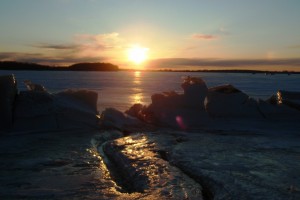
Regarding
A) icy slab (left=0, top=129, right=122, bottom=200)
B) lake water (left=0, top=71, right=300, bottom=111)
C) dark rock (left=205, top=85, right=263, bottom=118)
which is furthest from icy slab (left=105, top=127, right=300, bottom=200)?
lake water (left=0, top=71, right=300, bottom=111)

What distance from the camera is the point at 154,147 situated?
24.7 feet

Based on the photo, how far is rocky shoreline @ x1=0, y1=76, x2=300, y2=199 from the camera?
4.89 metres

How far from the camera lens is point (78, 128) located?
983cm

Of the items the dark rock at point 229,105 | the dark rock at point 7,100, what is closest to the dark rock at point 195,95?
the dark rock at point 229,105

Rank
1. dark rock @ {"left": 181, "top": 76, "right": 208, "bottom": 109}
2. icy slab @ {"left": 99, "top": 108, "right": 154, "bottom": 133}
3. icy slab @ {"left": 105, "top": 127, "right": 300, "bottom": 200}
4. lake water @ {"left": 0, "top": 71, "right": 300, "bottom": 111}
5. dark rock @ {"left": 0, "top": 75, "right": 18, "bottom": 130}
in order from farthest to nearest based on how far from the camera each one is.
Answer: lake water @ {"left": 0, "top": 71, "right": 300, "bottom": 111}, dark rock @ {"left": 181, "top": 76, "right": 208, "bottom": 109}, icy slab @ {"left": 99, "top": 108, "right": 154, "bottom": 133}, dark rock @ {"left": 0, "top": 75, "right": 18, "bottom": 130}, icy slab @ {"left": 105, "top": 127, "right": 300, "bottom": 200}

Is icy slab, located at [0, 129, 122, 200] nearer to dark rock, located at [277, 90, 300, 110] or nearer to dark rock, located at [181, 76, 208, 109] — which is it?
dark rock, located at [181, 76, 208, 109]

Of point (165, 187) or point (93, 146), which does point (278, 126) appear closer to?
point (93, 146)

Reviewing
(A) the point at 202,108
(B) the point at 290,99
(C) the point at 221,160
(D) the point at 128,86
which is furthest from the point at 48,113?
(D) the point at 128,86

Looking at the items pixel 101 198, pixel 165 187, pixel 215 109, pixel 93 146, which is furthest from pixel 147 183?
pixel 215 109

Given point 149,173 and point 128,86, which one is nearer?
point 149,173

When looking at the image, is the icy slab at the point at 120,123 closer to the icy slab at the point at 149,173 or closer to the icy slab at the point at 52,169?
the icy slab at the point at 52,169

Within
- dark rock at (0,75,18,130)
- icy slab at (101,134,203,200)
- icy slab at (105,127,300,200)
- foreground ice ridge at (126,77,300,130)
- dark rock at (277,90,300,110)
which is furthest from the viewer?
dark rock at (277,90,300,110)

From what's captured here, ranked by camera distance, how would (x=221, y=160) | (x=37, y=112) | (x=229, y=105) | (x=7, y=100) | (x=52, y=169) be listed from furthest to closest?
(x=229, y=105), (x=37, y=112), (x=7, y=100), (x=221, y=160), (x=52, y=169)

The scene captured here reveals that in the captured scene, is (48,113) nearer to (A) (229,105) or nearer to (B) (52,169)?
(B) (52,169)
